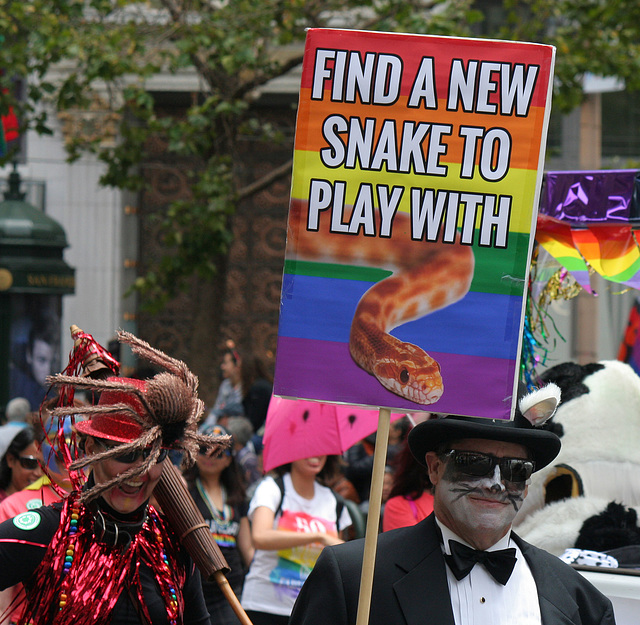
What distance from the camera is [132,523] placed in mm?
3088

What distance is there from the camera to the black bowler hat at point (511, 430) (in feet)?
8.53

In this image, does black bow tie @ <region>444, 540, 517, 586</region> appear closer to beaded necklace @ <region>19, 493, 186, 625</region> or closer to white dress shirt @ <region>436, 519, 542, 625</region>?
white dress shirt @ <region>436, 519, 542, 625</region>

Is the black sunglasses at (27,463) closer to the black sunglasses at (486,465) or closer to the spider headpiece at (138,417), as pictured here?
the spider headpiece at (138,417)

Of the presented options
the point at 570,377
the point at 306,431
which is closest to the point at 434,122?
the point at 570,377

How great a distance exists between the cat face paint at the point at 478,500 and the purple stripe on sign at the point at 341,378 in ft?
0.56

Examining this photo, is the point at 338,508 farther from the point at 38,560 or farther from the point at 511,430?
the point at 511,430

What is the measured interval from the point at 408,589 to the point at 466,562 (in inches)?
6.2

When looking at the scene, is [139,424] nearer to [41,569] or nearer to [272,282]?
[41,569]

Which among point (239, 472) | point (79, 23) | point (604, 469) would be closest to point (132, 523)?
point (604, 469)

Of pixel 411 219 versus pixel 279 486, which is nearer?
pixel 411 219

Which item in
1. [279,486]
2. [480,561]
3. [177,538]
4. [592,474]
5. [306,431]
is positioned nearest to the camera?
[480,561]

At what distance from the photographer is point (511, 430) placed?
2609 millimetres

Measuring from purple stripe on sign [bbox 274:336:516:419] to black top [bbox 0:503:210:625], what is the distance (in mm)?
908

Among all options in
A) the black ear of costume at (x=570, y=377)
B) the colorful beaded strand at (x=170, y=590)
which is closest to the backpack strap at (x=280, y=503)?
the black ear of costume at (x=570, y=377)
